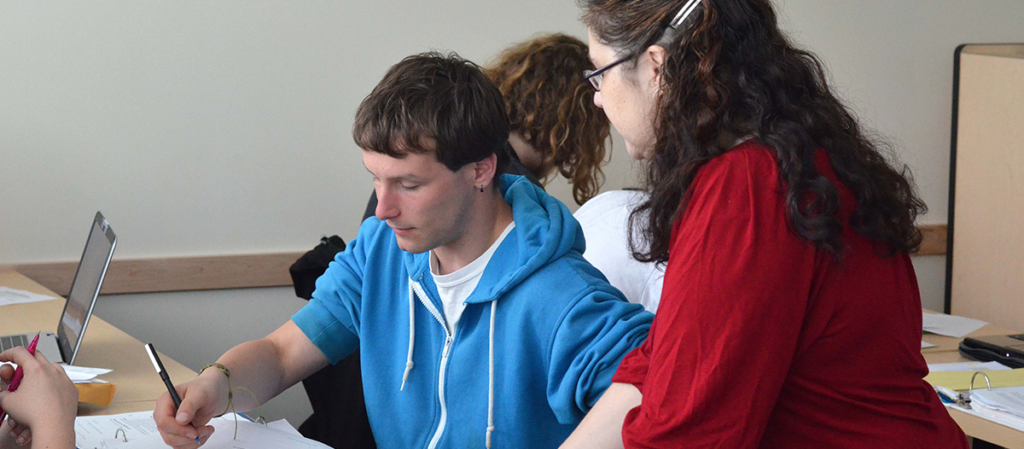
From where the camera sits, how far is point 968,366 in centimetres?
177

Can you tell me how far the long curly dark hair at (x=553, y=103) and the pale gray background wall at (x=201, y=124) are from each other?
68 cm

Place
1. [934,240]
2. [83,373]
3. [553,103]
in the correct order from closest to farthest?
[83,373]
[553,103]
[934,240]

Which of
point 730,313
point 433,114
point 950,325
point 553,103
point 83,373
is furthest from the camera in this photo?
point 950,325

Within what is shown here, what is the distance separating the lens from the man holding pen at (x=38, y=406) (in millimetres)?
1014

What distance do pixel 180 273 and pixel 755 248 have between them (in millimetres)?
2227

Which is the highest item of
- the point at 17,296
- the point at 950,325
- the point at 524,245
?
the point at 524,245

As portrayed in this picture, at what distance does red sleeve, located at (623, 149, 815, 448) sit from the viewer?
72cm

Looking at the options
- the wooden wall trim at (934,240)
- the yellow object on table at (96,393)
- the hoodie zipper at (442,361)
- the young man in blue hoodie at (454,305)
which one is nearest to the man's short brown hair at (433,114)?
the young man in blue hoodie at (454,305)

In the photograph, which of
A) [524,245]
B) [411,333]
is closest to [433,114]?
[524,245]

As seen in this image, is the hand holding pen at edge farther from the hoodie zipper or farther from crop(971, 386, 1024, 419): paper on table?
crop(971, 386, 1024, 419): paper on table

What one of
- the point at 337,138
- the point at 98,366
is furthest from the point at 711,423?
the point at 337,138

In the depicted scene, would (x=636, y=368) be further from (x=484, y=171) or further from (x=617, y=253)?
(x=617, y=253)

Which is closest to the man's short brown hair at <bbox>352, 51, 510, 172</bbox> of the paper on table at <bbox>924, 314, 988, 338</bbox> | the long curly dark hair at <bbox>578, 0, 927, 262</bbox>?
the long curly dark hair at <bbox>578, 0, 927, 262</bbox>

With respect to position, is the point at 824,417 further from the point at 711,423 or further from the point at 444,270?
the point at 444,270
